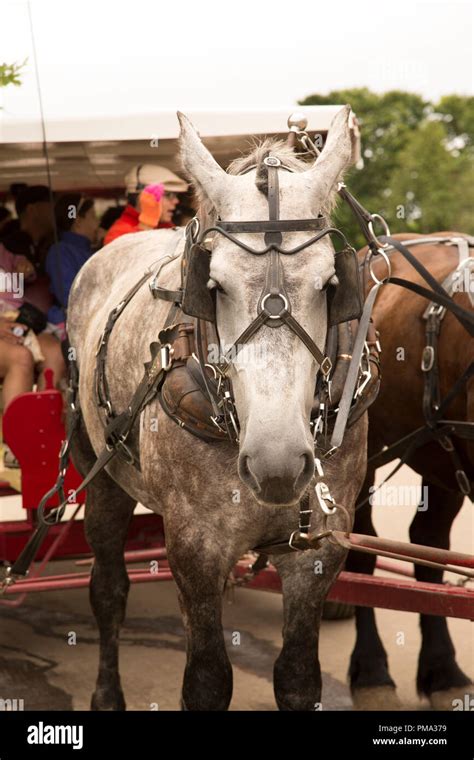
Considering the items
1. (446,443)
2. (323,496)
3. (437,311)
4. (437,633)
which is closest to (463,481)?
(446,443)

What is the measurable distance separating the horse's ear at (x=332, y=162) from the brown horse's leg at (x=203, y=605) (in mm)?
1052

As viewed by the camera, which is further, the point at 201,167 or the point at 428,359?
the point at 428,359

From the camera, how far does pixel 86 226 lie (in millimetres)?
5977

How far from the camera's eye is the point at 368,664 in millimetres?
4883

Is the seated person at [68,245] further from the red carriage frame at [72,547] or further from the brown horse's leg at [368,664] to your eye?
the brown horse's leg at [368,664]

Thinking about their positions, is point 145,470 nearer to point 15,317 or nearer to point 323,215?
point 323,215

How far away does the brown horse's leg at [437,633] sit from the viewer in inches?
191

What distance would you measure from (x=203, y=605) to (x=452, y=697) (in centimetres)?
204

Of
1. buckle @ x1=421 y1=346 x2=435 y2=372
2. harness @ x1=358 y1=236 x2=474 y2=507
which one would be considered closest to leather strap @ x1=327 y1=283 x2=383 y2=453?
harness @ x1=358 y1=236 x2=474 y2=507

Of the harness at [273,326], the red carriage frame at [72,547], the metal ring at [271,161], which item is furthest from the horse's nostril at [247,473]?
the red carriage frame at [72,547]

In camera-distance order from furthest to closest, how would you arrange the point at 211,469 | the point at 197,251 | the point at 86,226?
1. the point at 86,226
2. the point at 211,469
3. the point at 197,251

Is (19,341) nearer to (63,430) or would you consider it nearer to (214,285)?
(63,430)
